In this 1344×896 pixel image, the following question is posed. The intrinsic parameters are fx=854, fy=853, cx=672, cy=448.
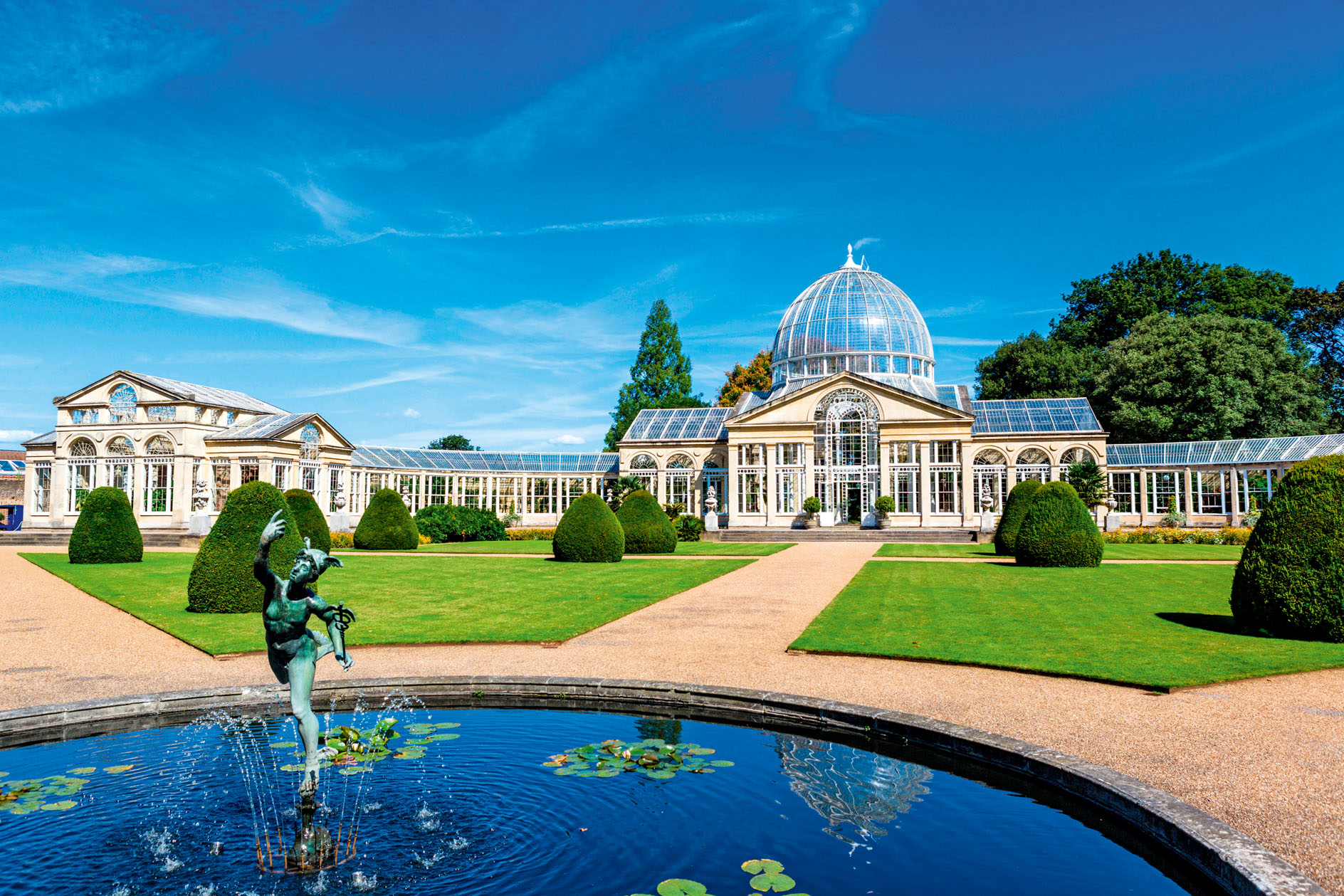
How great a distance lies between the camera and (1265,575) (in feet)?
40.7

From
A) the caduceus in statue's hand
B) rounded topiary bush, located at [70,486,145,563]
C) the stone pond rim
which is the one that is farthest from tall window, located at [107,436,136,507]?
the caduceus in statue's hand

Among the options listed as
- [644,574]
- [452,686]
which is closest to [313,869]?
[452,686]

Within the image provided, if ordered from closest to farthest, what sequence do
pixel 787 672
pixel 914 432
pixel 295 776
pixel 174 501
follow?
pixel 295 776, pixel 787 672, pixel 174 501, pixel 914 432

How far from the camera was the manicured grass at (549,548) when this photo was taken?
3135cm

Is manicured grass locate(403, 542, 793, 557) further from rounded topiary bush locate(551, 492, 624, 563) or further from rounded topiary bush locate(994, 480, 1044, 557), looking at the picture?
rounded topiary bush locate(994, 480, 1044, 557)

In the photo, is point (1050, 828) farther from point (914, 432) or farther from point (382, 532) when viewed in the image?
point (914, 432)

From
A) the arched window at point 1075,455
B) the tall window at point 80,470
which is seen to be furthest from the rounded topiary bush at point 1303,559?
the tall window at point 80,470

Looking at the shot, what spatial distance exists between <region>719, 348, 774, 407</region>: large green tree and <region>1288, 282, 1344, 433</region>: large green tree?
3514 cm

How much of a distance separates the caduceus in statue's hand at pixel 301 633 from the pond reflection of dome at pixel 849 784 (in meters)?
3.54

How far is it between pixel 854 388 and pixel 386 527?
2543 cm

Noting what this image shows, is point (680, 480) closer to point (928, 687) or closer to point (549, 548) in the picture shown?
point (549, 548)

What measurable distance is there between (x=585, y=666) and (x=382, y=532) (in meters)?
24.1

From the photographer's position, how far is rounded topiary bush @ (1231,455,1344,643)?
39.2 feet

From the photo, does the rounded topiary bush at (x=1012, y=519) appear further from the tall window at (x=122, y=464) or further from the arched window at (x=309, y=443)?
the tall window at (x=122, y=464)
